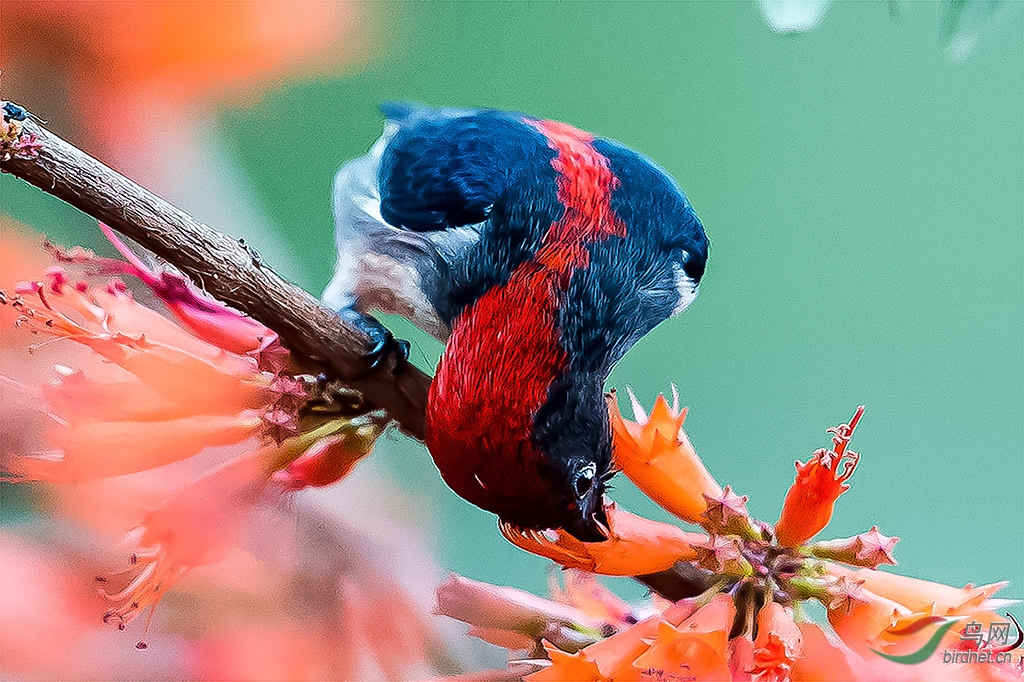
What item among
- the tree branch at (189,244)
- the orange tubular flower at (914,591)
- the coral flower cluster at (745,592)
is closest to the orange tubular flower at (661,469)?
the coral flower cluster at (745,592)

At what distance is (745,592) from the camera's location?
2.04 ft

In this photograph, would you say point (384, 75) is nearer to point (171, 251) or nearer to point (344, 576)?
point (171, 251)

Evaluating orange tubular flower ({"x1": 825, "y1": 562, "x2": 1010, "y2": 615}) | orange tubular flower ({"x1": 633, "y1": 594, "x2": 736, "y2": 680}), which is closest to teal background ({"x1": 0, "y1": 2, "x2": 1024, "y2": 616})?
orange tubular flower ({"x1": 825, "y1": 562, "x2": 1010, "y2": 615})

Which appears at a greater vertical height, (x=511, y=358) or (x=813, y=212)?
(x=813, y=212)

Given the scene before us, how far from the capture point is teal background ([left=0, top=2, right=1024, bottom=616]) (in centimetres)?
67

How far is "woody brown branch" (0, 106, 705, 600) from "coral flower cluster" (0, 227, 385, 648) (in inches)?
1.1

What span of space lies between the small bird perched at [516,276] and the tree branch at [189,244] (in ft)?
0.15

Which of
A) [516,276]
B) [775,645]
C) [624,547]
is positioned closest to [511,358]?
[516,276]

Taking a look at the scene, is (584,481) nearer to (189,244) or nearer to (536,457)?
(536,457)

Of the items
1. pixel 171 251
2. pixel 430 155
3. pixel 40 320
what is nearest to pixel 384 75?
pixel 430 155

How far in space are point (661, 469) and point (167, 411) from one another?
38cm

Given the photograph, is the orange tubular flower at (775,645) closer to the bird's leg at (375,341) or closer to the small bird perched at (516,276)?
the small bird perched at (516,276)

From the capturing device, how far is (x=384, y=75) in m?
0.66

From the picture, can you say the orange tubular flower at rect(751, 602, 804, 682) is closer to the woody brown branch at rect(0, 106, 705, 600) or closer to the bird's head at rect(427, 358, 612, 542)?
the bird's head at rect(427, 358, 612, 542)
